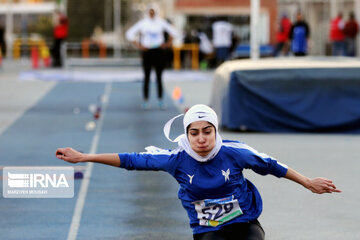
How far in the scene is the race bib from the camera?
5.82m

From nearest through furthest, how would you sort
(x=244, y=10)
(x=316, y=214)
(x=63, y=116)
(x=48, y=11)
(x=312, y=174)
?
(x=316, y=214) < (x=312, y=174) < (x=63, y=116) < (x=244, y=10) < (x=48, y=11)

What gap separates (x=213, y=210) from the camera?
586 centimetres

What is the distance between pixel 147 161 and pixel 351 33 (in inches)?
1189

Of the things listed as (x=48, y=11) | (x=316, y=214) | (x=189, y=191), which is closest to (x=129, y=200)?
(x=316, y=214)

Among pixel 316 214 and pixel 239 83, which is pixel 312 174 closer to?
pixel 316 214

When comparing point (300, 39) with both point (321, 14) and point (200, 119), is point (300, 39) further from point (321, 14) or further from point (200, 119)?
point (200, 119)

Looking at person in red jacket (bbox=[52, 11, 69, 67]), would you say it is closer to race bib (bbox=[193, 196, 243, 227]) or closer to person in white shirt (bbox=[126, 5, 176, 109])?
person in white shirt (bbox=[126, 5, 176, 109])

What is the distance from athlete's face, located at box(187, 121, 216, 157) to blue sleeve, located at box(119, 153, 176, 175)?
0.89 ft

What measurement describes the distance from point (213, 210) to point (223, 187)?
17 cm

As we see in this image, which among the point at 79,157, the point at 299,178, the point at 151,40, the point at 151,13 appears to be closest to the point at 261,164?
the point at 299,178

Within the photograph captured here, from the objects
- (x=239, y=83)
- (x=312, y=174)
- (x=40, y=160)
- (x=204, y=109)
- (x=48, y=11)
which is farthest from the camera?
(x=48, y=11)

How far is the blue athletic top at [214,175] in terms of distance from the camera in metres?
5.78

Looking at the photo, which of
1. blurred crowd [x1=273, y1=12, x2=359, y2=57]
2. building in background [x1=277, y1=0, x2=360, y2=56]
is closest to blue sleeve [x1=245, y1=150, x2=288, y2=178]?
blurred crowd [x1=273, y1=12, x2=359, y2=57]

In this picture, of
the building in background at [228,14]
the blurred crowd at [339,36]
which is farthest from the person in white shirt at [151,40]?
the building in background at [228,14]
